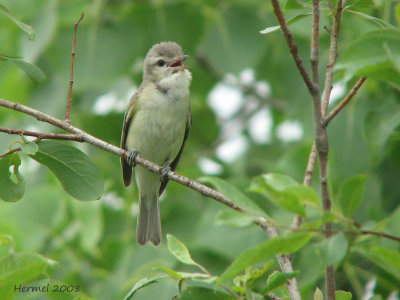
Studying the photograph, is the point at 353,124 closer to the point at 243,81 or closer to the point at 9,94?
the point at 243,81

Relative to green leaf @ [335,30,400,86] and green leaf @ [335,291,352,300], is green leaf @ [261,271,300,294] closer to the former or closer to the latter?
green leaf @ [335,291,352,300]

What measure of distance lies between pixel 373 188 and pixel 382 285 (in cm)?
89

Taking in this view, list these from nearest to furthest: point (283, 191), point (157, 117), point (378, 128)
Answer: point (283, 191)
point (378, 128)
point (157, 117)

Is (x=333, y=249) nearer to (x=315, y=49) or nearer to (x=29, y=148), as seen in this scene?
(x=315, y=49)

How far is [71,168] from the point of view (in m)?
2.70

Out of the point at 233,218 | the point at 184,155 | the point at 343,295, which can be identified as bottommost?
the point at 184,155

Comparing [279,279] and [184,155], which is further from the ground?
[279,279]

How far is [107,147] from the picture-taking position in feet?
10.2

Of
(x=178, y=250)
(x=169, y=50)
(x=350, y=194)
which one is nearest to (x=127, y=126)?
(x=169, y=50)

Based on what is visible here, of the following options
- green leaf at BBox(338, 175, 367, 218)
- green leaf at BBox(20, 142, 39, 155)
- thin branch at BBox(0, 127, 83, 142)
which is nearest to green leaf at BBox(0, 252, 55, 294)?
green leaf at BBox(20, 142, 39, 155)

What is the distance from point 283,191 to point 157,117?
339 cm

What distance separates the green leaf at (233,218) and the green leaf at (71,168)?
3.64ft

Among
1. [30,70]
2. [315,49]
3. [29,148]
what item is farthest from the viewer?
[30,70]

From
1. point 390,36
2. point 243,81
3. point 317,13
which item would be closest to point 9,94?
point 243,81
